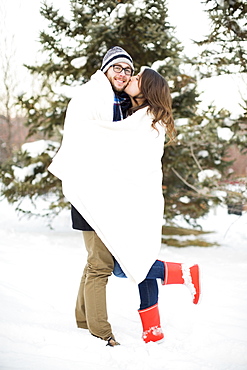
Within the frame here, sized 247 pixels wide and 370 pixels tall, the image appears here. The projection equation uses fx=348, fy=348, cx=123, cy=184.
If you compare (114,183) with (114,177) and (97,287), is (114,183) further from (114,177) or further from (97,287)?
(97,287)

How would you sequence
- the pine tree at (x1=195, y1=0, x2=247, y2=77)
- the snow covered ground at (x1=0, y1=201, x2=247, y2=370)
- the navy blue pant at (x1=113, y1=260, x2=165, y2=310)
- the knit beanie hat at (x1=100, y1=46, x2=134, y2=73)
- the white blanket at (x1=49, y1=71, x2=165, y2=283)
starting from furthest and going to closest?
the pine tree at (x1=195, y1=0, x2=247, y2=77), the knit beanie hat at (x1=100, y1=46, x2=134, y2=73), the navy blue pant at (x1=113, y1=260, x2=165, y2=310), the white blanket at (x1=49, y1=71, x2=165, y2=283), the snow covered ground at (x1=0, y1=201, x2=247, y2=370)

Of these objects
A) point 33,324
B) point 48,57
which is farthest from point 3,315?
point 48,57

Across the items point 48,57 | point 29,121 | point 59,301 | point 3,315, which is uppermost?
point 48,57

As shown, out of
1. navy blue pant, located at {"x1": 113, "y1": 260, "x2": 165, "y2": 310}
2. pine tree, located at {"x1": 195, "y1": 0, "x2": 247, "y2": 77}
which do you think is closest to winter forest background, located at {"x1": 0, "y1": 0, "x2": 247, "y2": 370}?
pine tree, located at {"x1": 195, "y1": 0, "x2": 247, "y2": 77}

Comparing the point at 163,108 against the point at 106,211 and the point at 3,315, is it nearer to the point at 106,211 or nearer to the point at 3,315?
the point at 106,211

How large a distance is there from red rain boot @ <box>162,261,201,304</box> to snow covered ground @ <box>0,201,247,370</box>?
0.28m

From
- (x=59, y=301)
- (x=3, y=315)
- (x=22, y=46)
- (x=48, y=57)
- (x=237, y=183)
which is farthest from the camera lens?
(x=22, y=46)

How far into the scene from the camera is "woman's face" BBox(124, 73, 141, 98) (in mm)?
2160

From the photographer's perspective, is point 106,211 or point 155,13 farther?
point 155,13

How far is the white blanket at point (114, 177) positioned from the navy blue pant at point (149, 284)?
0.28 ft

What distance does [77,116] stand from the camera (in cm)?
204

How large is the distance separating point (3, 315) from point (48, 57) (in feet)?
14.9

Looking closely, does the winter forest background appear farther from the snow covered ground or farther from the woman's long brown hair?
the woman's long brown hair

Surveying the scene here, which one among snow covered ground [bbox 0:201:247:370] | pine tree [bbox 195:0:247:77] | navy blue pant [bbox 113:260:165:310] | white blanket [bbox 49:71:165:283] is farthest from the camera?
pine tree [bbox 195:0:247:77]
